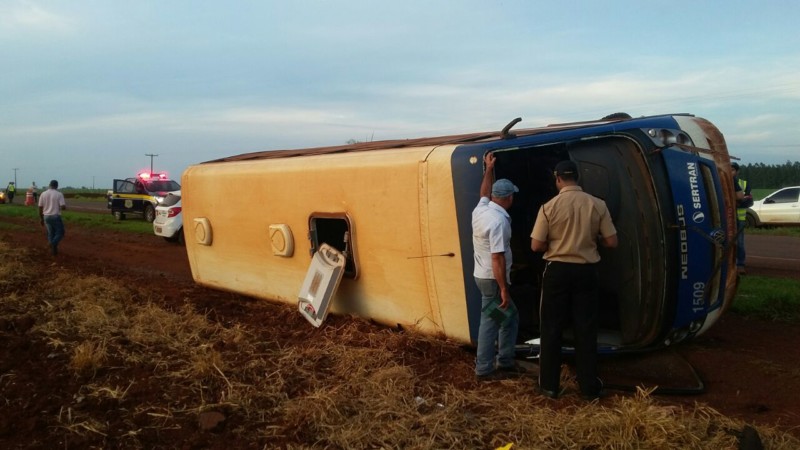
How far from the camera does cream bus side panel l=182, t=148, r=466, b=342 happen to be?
6.18 meters

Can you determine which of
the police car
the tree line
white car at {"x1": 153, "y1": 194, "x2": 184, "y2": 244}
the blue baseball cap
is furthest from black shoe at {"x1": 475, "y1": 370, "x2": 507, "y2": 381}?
the tree line

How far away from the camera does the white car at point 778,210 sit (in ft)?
63.1

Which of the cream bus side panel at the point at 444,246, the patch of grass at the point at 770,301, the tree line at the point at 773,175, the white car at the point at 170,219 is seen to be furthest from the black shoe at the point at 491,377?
the tree line at the point at 773,175

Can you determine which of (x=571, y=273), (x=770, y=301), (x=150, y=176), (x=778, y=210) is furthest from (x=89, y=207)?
(x=571, y=273)

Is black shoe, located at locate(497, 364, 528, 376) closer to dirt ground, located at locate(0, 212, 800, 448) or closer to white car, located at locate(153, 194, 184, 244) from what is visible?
dirt ground, located at locate(0, 212, 800, 448)

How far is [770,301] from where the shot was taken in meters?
7.77

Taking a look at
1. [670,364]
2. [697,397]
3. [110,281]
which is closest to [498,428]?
[697,397]

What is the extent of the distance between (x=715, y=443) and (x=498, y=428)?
1.26 meters

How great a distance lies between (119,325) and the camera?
22.5 ft

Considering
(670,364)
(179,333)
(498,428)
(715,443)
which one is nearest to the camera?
(715,443)

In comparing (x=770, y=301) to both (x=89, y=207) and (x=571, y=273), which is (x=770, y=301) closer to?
(x=571, y=273)

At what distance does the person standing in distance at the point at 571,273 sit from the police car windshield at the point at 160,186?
70.4 ft

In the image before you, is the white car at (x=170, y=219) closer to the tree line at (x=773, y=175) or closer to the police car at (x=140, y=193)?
the police car at (x=140, y=193)

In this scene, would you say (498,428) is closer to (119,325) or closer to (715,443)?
(715,443)
